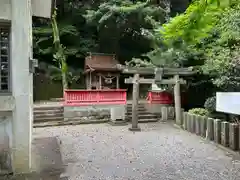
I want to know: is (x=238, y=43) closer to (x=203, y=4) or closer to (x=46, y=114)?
(x=203, y=4)

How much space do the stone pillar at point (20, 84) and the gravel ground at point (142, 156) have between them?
1016 mm

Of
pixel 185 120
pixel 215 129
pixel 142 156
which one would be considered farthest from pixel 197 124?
pixel 142 156

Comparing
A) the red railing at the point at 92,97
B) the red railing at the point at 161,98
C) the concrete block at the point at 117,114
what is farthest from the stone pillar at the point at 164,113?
the red railing at the point at 92,97

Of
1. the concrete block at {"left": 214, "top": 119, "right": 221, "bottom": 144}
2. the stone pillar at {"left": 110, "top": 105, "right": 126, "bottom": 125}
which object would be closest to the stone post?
the concrete block at {"left": 214, "top": 119, "right": 221, "bottom": 144}

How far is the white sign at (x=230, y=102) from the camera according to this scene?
17.7ft

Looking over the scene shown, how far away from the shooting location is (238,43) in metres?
11.6

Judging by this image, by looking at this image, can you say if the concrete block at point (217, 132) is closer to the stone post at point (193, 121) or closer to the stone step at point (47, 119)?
the stone post at point (193, 121)

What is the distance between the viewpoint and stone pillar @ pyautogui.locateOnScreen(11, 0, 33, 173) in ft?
19.9

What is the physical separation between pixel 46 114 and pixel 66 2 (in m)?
14.5

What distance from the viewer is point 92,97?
16344mm

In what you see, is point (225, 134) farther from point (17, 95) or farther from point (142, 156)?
point (17, 95)

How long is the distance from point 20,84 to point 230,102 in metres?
4.42

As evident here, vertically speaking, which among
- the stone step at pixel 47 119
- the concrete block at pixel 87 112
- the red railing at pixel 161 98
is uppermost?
the red railing at pixel 161 98

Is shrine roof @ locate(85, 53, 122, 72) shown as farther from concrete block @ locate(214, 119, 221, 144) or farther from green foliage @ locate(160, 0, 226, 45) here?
green foliage @ locate(160, 0, 226, 45)
